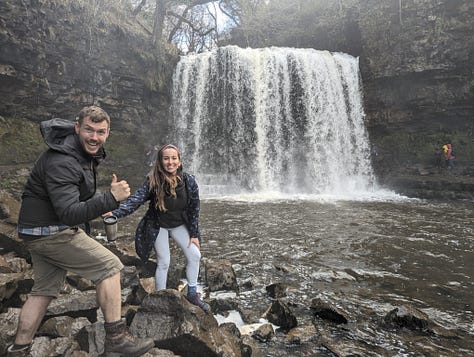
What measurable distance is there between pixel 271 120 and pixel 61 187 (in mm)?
17389

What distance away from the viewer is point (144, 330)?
298 cm

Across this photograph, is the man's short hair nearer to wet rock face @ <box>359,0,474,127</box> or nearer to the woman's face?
the woman's face

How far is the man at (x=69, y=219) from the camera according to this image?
98.7 inches

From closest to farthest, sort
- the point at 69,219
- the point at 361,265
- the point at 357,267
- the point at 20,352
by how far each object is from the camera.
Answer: the point at 69,219 < the point at 20,352 < the point at 357,267 < the point at 361,265

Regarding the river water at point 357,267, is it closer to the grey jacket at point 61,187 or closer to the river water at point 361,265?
the river water at point 361,265

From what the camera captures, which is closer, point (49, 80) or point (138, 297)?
point (138, 297)

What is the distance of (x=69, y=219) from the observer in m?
2.47

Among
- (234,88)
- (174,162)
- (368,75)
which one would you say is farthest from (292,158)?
(174,162)

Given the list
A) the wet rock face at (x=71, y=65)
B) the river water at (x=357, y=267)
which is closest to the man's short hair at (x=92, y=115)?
the river water at (x=357, y=267)

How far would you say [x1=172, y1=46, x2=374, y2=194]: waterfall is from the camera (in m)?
19.1

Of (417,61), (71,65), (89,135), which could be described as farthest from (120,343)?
(417,61)

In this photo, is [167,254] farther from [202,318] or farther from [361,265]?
[361,265]

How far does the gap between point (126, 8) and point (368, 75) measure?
15147 mm

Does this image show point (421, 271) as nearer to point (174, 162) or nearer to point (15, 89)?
point (174, 162)
